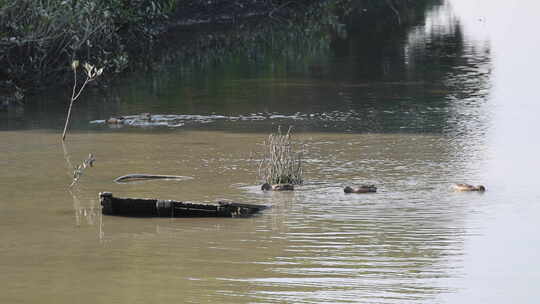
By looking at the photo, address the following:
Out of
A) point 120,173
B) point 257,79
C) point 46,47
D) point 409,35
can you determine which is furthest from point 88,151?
point 409,35

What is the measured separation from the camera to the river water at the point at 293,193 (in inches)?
400

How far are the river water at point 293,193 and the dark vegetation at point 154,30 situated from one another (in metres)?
0.85

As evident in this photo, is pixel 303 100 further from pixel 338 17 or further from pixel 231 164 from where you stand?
pixel 338 17

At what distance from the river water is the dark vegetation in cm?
85

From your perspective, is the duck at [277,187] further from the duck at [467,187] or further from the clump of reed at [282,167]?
the duck at [467,187]

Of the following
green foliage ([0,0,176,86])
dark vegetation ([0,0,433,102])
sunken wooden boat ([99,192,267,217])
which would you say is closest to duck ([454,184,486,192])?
sunken wooden boat ([99,192,267,217])

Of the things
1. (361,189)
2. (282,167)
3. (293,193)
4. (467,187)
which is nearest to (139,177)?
(282,167)

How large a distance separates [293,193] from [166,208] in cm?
208

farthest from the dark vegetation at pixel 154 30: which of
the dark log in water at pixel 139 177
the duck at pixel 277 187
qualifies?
the duck at pixel 277 187

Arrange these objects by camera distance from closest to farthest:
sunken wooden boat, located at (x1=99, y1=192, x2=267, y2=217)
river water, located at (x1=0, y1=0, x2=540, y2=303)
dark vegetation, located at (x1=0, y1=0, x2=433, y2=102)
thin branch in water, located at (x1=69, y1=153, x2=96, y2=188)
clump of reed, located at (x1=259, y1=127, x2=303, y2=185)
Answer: river water, located at (x1=0, y1=0, x2=540, y2=303), sunken wooden boat, located at (x1=99, y1=192, x2=267, y2=217), clump of reed, located at (x1=259, y1=127, x2=303, y2=185), thin branch in water, located at (x1=69, y1=153, x2=96, y2=188), dark vegetation, located at (x1=0, y1=0, x2=433, y2=102)

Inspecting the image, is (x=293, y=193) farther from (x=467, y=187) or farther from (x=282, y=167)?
(x=467, y=187)

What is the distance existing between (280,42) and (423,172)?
20577 mm

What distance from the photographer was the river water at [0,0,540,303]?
10172 millimetres

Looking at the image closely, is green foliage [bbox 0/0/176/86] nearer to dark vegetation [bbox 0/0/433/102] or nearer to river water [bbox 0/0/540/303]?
dark vegetation [bbox 0/0/433/102]
